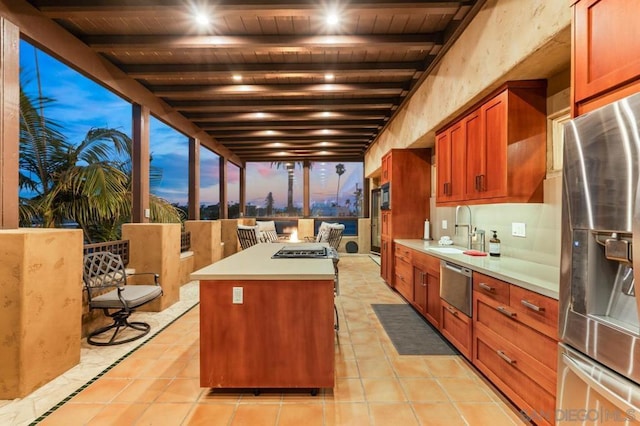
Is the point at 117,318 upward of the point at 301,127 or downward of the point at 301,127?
downward

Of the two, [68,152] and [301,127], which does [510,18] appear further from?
[68,152]

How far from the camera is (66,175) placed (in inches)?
151

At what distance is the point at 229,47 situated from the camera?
296cm

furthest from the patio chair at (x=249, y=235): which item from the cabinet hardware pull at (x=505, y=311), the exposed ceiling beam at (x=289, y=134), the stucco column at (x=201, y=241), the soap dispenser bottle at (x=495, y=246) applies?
the cabinet hardware pull at (x=505, y=311)

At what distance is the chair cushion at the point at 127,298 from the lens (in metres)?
2.70

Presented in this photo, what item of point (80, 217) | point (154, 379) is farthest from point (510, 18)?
point (80, 217)

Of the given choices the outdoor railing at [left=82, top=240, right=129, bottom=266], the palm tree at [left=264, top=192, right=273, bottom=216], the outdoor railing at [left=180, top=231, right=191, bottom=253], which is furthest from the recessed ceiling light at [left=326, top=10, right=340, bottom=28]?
the palm tree at [left=264, top=192, right=273, bottom=216]

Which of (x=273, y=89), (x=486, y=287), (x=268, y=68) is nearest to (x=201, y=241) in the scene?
(x=273, y=89)

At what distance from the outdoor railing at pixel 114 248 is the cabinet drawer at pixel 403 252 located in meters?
3.61

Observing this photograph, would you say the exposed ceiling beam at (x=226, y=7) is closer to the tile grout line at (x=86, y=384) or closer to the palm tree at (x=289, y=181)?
the tile grout line at (x=86, y=384)

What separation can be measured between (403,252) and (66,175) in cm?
466

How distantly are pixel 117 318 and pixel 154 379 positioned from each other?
1.11 meters

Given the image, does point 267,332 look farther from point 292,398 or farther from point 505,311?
point 505,311

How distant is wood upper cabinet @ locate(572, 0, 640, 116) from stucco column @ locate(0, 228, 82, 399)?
131 inches
